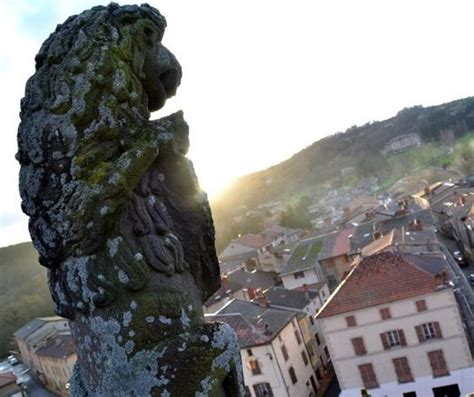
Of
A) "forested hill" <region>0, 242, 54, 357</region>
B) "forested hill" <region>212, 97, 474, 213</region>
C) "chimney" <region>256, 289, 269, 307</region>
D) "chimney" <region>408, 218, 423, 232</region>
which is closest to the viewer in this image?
"chimney" <region>256, 289, 269, 307</region>

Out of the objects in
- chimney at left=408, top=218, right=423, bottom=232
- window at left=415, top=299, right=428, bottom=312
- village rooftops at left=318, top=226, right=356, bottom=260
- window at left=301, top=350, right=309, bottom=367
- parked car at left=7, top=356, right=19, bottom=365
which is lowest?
parked car at left=7, top=356, right=19, bottom=365

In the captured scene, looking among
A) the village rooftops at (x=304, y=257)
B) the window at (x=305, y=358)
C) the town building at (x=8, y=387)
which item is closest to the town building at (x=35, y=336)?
the town building at (x=8, y=387)

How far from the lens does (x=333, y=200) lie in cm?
12588

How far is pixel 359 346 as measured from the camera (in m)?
25.6

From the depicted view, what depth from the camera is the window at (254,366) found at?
2794 centimetres

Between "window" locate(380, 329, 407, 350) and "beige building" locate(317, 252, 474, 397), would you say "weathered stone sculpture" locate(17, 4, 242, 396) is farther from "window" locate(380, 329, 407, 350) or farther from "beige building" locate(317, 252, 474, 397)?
"window" locate(380, 329, 407, 350)

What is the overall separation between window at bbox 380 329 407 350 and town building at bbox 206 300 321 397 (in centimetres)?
566

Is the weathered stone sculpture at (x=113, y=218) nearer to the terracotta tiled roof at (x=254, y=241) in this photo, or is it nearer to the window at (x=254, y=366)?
the window at (x=254, y=366)

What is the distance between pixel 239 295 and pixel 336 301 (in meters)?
17.5

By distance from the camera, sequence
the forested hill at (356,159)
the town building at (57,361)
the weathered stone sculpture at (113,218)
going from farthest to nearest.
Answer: the forested hill at (356,159), the town building at (57,361), the weathered stone sculpture at (113,218)

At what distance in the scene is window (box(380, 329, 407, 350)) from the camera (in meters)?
24.9

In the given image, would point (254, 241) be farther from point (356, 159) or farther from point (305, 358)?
point (356, 159)

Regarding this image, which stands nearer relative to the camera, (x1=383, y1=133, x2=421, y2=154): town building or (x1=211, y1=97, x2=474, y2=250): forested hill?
(x1=211, y1=97, x2=474, y2=250): forested hill

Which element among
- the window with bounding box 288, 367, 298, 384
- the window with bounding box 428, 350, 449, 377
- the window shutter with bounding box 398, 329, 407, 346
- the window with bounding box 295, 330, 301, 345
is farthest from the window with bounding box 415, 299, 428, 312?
the window with bounding box 295, 330, 301, 345
